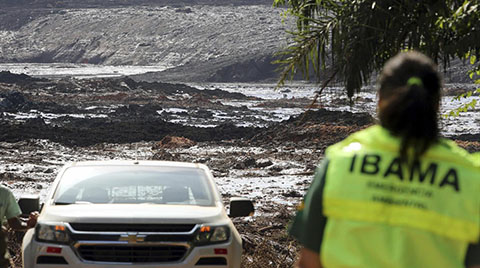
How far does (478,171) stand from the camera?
263cm

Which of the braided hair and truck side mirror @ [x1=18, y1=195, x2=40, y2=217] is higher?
the braided hair

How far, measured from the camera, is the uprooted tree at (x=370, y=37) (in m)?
7.79

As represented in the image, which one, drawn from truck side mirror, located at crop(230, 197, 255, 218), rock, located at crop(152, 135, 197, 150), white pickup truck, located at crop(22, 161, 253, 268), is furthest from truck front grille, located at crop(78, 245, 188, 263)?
rock, located at crop(152, 135, 197, 150)

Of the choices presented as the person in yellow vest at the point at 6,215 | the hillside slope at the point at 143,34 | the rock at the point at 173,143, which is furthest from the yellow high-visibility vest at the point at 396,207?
the hillside slope at the point at 143,34

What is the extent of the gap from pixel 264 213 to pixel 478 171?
428 inches

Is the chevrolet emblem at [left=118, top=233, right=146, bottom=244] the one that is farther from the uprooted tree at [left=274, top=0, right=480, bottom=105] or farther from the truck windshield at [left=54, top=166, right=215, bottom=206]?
the uprooted tree at [left=274, top=0, right=480, bottom=105]

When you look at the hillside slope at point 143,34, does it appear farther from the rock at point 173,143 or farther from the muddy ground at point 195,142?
the rock at point 173,143

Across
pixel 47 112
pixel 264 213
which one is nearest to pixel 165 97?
pixel 47 112

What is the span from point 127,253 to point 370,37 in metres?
3.11

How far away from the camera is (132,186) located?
22.3ft

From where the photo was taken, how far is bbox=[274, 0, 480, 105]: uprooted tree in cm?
779

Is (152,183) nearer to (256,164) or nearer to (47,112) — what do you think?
(256,164)

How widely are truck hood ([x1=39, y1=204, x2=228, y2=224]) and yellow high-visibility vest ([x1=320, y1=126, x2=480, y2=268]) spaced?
11.7ft

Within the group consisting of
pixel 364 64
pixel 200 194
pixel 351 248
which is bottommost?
pixel 200 194
